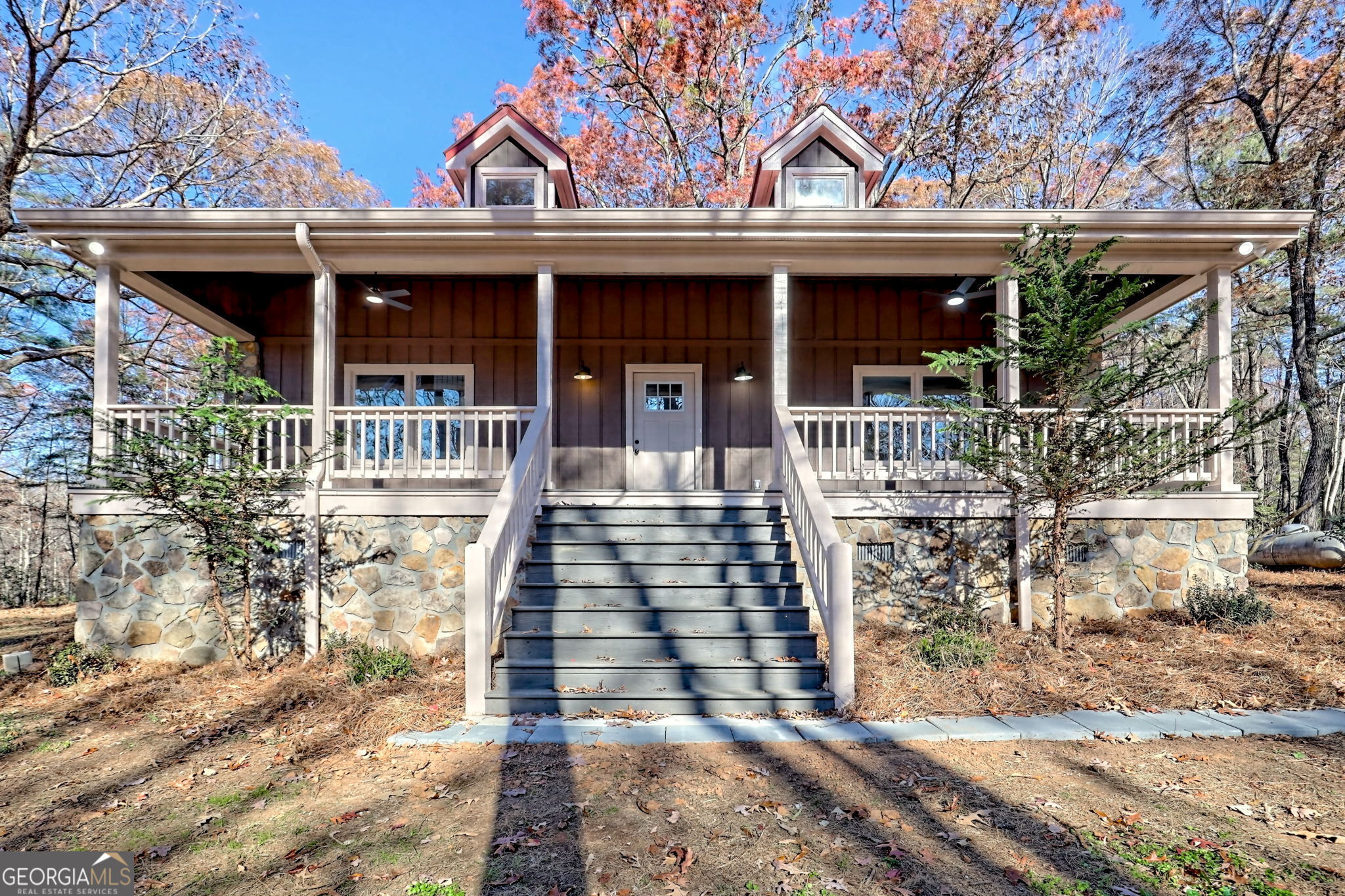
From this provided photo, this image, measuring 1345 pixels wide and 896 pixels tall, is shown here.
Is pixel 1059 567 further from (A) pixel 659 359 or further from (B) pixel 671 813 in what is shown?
(A) pixel 659 359

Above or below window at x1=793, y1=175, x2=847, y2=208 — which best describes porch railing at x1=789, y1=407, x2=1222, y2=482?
below

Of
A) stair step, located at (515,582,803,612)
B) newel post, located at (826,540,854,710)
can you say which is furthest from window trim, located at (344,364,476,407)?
newel post, located at (826,540,854,710)

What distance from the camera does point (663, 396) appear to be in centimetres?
791

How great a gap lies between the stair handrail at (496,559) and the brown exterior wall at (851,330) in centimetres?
376

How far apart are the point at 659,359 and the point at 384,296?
3.25 metres

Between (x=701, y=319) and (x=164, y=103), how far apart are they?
10322mm

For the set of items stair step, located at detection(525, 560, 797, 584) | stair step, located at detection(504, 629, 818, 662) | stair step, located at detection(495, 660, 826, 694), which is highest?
stair step, located at detection(525, 560, 797, 584)

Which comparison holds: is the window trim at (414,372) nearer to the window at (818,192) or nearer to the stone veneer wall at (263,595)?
the stone veneer wall at (263,595)

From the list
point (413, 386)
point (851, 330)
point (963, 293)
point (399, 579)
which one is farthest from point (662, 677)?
point (963, 293)

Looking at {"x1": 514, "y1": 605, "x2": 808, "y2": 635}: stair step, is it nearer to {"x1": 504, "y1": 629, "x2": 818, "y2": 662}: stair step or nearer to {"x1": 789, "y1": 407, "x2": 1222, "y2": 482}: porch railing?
{"x1": 504, "y1": 629, "x2": 818, "y2": 662}: stair step

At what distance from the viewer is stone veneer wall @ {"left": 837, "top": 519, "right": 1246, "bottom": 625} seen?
18.1 feet

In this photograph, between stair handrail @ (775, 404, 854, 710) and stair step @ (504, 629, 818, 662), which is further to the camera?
Answer: stair step @ (504, 629, 818, 662)

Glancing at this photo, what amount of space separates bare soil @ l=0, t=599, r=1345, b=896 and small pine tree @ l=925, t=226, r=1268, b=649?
204cm

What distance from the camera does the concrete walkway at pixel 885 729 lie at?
3.57 m
